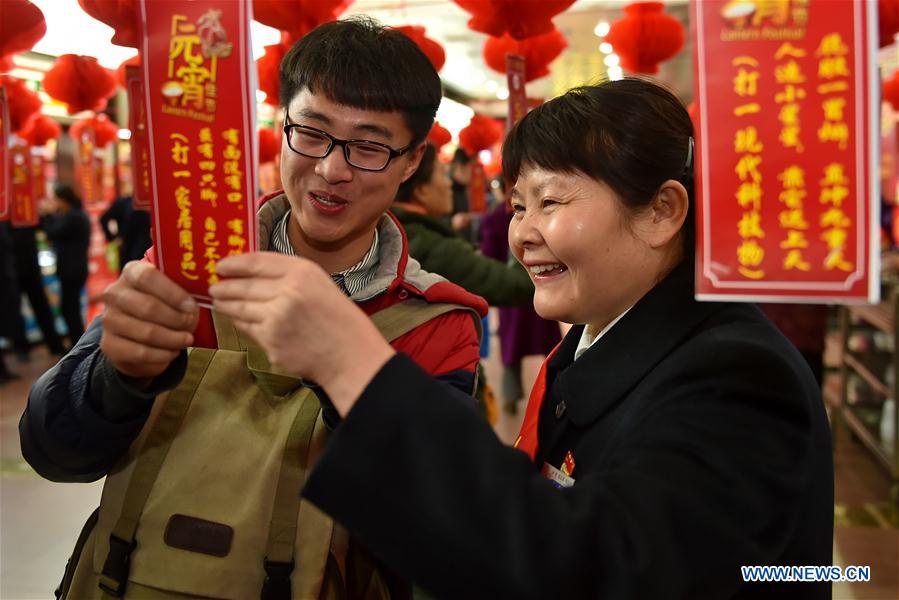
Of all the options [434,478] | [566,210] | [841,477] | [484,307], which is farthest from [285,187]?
[841,477]

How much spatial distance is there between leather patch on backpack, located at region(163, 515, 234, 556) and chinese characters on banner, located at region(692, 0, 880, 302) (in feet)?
2.59

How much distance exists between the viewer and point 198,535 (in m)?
1.12

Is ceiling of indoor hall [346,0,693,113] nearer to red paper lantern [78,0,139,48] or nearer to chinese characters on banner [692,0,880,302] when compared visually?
red paper lantern [78,0,139,48]

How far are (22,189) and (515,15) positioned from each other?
8.35ft

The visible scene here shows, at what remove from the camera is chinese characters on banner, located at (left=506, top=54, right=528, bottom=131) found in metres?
2.92

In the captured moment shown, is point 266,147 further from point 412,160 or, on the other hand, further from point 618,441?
point 618,441

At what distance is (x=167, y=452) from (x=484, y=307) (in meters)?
0.64

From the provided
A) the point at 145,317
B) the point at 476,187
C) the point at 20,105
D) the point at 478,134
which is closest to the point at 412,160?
the point at 145,317

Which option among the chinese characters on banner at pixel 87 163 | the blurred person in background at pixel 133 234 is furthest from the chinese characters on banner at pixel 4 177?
the chinese characters on banner at pixel 87 163

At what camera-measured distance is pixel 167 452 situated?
1183 mm

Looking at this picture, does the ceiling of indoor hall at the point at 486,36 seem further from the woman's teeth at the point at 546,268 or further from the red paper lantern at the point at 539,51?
the woman's teeth at the point at 546,268

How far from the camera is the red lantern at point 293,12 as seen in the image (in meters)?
2.88

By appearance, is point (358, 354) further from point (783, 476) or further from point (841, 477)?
point (841, 477)

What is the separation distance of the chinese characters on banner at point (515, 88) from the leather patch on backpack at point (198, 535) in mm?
2127
